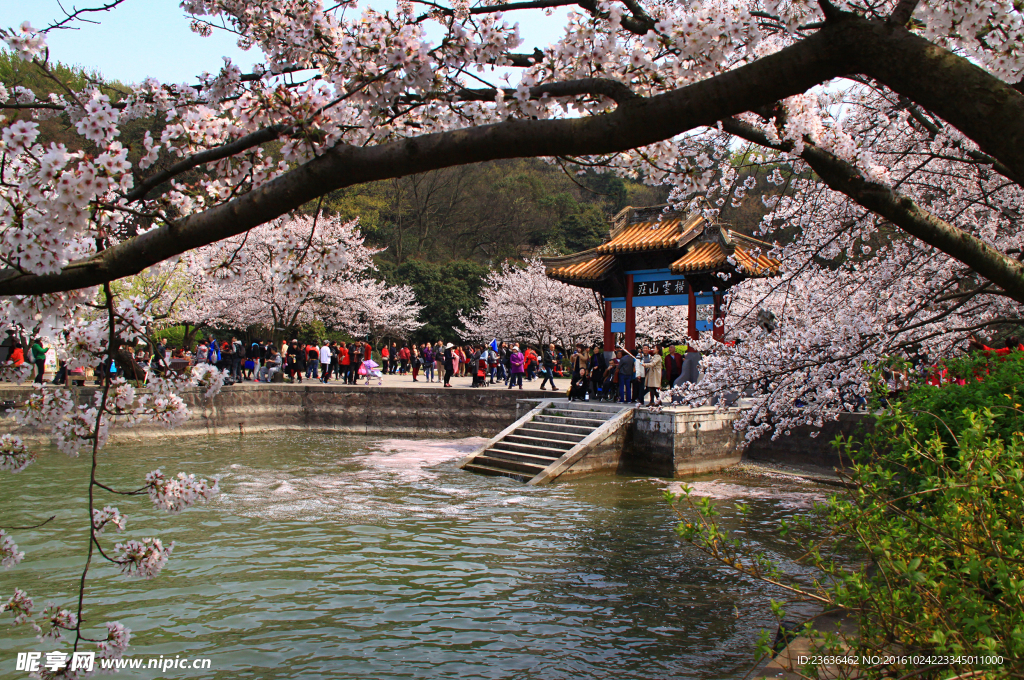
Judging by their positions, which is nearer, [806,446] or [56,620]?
[56,620]

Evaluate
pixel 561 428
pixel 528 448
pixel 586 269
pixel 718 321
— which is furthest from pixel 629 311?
pixel 528 448

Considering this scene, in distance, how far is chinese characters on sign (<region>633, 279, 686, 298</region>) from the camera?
1897 centimetres

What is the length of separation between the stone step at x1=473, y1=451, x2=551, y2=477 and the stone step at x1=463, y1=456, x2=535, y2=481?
0.07m

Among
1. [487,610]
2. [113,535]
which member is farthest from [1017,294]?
[113,535]

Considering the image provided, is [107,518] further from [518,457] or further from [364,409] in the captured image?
[364,409]

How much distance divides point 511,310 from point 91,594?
28472mm

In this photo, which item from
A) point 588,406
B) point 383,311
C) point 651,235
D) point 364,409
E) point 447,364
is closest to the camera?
point 588,406

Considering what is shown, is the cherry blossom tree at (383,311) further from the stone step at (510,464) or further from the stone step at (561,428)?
the stone step at (510,464)

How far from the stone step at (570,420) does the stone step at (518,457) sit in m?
1.71

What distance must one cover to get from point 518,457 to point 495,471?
2.37ft

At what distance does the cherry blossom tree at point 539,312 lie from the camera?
34906mm

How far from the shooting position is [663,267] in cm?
1931

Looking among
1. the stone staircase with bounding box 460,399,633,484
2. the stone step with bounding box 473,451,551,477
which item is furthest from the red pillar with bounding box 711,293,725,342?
the stone step with bounding box 473,451,551,477

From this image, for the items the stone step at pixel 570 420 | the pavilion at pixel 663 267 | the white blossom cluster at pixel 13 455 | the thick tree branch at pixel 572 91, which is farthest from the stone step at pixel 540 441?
the white blossom cluster at pixel 13 455
